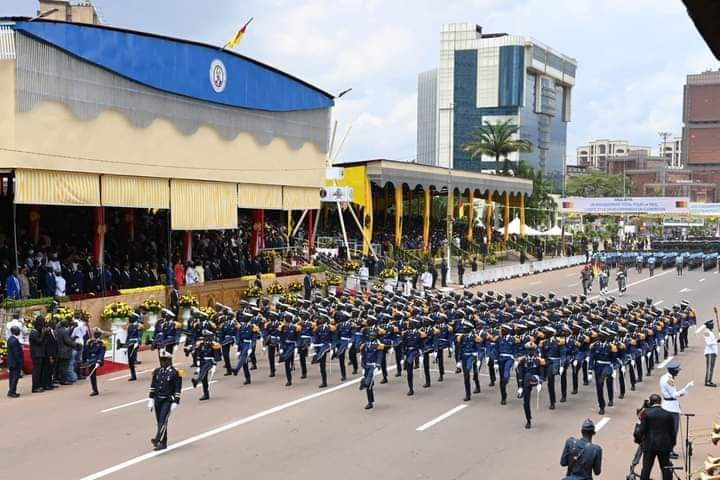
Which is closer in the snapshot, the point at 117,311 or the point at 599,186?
the point at 117,311

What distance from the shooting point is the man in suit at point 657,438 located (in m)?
10.8

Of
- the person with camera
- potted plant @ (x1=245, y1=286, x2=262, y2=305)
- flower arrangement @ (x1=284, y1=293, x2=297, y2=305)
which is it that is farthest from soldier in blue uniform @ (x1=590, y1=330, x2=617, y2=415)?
potted plant @ (x1=245, y1=286, x2=262, y2=305)

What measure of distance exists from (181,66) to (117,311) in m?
10.4

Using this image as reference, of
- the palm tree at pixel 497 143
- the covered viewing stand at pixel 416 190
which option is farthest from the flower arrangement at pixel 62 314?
the palm tree at pixel 497 143

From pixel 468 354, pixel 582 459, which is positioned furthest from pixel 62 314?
pixel 582 459

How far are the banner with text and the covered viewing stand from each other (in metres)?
6.95

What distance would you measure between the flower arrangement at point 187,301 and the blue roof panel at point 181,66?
7.29 m

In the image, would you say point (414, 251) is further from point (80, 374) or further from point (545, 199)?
point (545, 199)

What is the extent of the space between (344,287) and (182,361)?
15.3 metres

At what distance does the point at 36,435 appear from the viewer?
46.4 feet

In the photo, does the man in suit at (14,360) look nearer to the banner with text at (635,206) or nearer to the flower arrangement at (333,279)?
the flower arrangement at (333,279)

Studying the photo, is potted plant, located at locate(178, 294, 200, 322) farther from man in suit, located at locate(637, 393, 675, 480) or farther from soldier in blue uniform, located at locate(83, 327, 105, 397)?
man in suit, located at locate(637, 393, 675, 480)

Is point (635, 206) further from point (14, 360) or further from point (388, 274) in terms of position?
point (14, 360)

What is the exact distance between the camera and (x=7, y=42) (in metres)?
23.1
